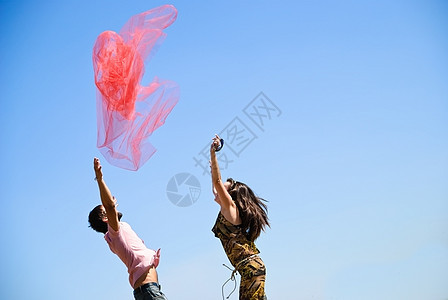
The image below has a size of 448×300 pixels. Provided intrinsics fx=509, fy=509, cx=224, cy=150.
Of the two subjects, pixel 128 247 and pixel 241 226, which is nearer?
pixel 128 247

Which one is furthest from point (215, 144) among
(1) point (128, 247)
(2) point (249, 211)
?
(1) point (128, 247)

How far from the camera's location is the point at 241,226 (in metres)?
5.59

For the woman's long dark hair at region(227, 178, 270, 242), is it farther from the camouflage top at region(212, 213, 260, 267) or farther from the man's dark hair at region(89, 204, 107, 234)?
the man's dark hair at region(89, 204, 107, 234)

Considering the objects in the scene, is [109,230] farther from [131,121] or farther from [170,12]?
[170,12]

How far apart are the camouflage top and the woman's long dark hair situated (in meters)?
0.09

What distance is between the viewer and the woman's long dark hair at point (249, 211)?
5.57 metres

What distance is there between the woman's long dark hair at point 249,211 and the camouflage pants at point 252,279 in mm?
345

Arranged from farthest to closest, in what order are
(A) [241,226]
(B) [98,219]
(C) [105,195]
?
(A) [241,226] → (B) [98,219] → (C) [105,195]

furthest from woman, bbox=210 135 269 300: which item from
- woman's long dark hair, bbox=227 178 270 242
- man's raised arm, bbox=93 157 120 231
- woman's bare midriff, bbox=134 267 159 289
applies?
man's raised arm, bbox=93 157 120 231

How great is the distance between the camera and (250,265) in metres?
5.35

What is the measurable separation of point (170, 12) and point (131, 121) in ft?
5.11

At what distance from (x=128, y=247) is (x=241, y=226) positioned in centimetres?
123

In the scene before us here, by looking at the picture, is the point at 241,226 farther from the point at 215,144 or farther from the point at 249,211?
the point at 215,144

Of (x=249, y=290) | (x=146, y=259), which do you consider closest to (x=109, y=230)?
(x=146, y=259)
